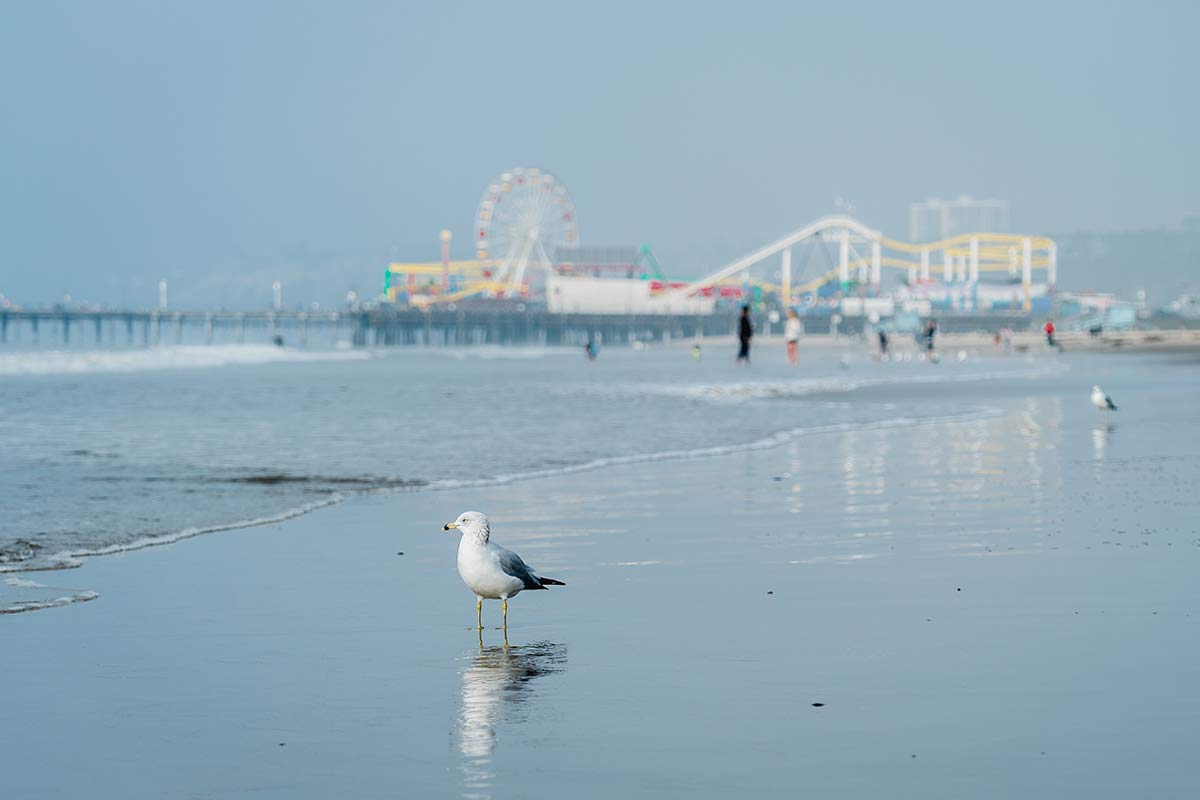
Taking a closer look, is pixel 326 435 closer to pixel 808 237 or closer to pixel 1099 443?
pixel 1099 443

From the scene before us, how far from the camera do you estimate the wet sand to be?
13.9ft

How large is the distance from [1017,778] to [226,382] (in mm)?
38383

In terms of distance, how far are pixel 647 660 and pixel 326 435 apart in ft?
45.4

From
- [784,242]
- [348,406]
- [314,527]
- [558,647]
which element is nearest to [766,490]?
[314,527]

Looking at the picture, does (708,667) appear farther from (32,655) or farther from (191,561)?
(191,561)

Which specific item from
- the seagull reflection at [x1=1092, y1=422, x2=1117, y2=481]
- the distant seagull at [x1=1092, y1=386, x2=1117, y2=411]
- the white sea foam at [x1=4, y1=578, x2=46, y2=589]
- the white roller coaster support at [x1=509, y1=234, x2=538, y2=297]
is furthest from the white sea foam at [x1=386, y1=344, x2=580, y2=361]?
the white sea foam at [x1=4, y1=578, x2=46, y2=589]

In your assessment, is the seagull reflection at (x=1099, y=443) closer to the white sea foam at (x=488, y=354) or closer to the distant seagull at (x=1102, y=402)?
the distant seagull at (x=1102, y=402)

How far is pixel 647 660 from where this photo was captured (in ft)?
18.6

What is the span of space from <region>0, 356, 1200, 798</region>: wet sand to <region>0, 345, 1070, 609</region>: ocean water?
1.21m

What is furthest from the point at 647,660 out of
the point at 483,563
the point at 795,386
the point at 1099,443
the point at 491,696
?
the point at 795,386

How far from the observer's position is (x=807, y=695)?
16.5ft

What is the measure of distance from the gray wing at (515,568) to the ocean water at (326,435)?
2211 millimetres

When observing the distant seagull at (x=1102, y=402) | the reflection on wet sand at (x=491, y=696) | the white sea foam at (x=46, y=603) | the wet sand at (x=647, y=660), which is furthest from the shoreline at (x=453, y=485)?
the reflection on wet sand at (x=491, y=696)

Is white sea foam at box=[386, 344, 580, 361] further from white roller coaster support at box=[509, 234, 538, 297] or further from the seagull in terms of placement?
the seagull
